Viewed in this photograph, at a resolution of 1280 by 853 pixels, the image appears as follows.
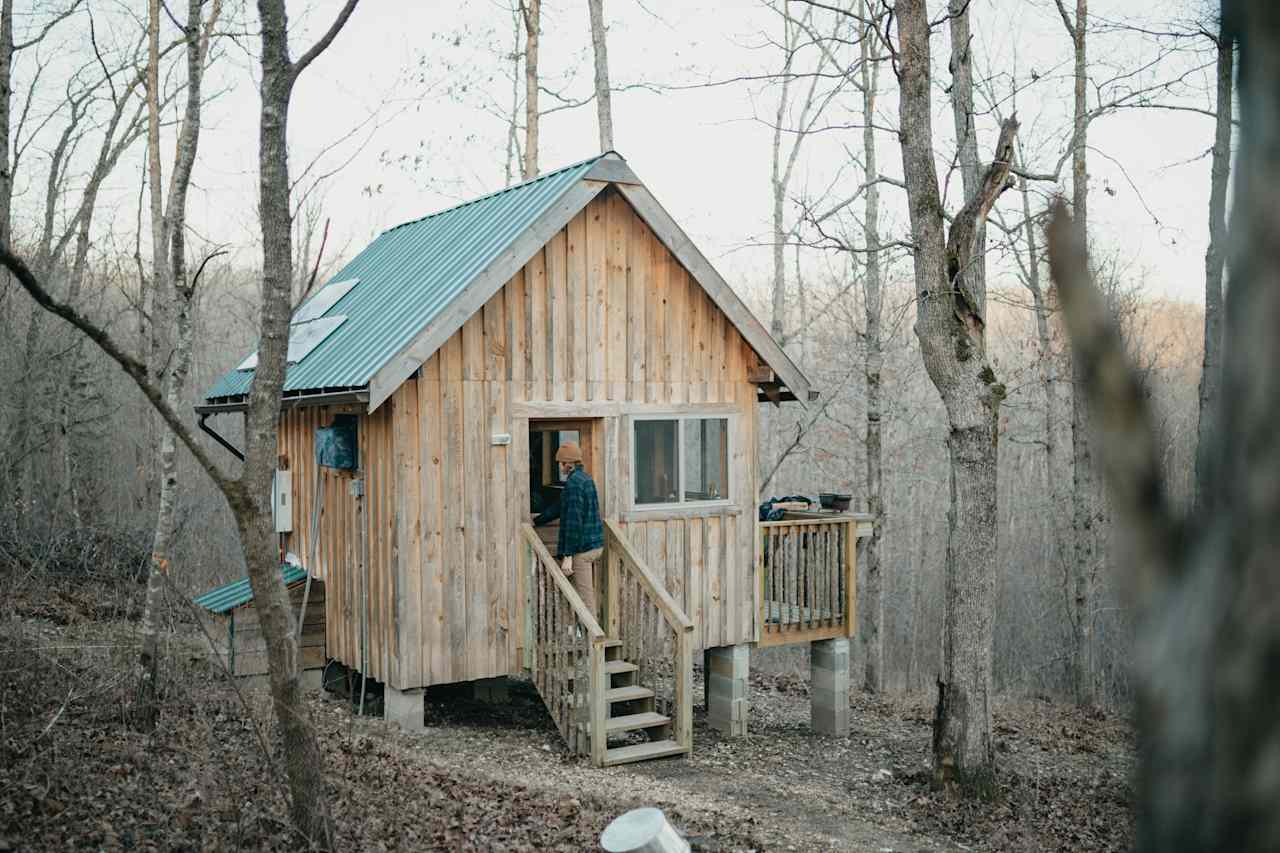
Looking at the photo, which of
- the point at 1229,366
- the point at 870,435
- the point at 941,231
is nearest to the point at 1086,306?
the point at 1229,366

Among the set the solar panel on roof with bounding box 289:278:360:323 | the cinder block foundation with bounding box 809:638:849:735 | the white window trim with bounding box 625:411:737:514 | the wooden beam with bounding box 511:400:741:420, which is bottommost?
the cinder block foundation with bounding box 809:638:849:735

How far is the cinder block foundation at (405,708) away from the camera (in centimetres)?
1087

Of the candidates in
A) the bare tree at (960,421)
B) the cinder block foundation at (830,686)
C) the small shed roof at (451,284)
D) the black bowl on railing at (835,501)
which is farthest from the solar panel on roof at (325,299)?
the cinder block foundation at (830,686)

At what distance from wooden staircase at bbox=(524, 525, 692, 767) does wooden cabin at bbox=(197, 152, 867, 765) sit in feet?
0.10

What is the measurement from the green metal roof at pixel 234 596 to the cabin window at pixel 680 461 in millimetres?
4106

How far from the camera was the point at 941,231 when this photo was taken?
34.9 feet

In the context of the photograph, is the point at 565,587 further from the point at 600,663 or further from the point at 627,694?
the point at 627,694

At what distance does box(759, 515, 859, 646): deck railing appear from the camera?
13094 millimetres

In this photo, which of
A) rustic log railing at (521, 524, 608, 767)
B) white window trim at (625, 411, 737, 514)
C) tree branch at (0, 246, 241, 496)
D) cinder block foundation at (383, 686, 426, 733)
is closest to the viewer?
tree branch at (0, 246, 241, 496)

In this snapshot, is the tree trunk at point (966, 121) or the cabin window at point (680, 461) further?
the tree trunk at point (966, 121)

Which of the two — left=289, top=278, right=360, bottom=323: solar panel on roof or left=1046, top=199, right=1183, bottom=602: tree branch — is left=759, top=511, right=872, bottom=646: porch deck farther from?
left=1046, top=199, right=1183, bottom=602: tree branch

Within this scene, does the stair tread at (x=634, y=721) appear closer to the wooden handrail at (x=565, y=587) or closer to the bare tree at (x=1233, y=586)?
the wooden handrail at (x=565, y=587)

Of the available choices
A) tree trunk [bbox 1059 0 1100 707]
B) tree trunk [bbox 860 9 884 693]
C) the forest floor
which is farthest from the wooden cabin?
tree trunk [bbox 1059 0 1100 707]

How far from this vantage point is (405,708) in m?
10.9
